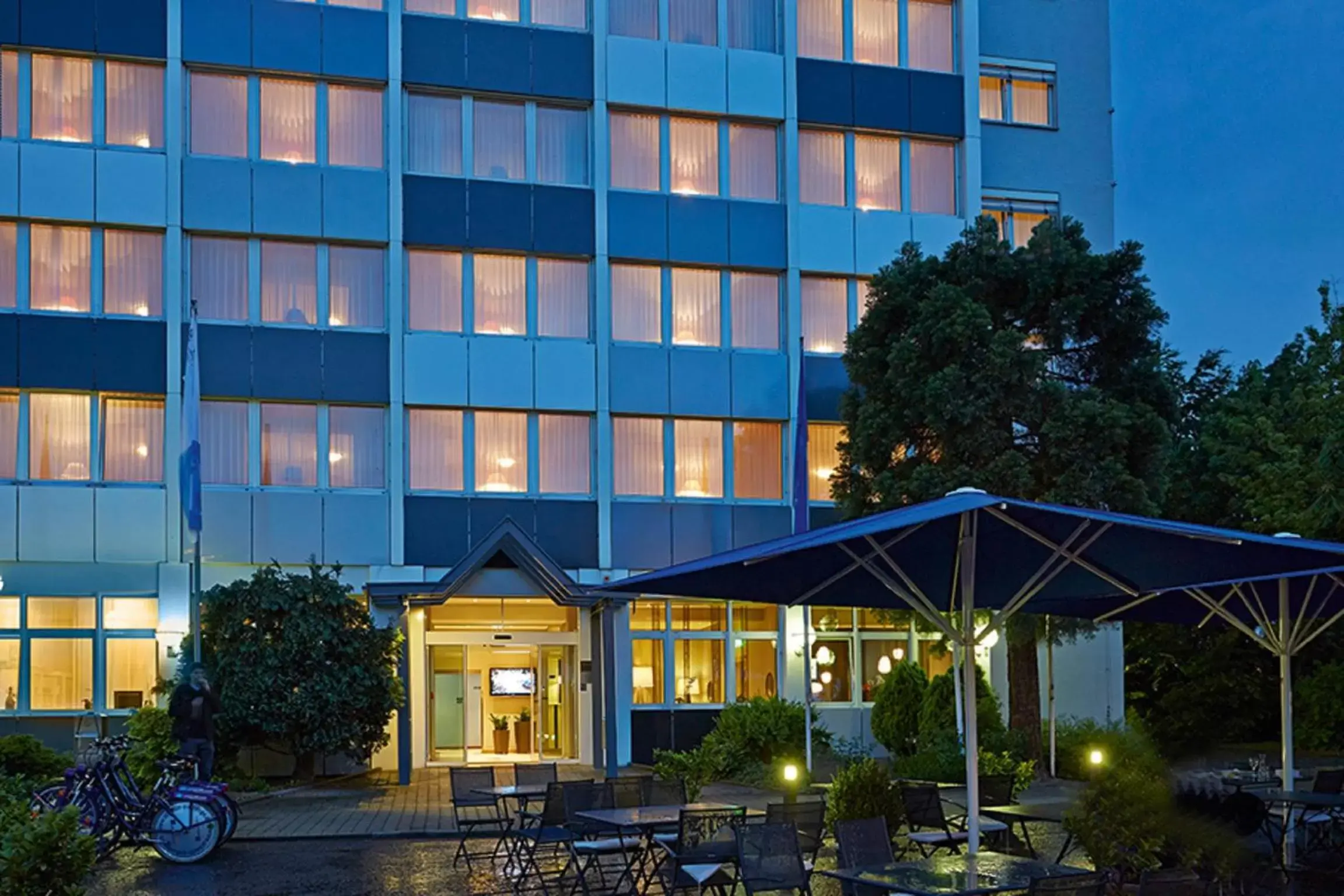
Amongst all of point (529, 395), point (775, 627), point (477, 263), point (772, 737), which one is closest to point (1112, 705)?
point (775, 627)

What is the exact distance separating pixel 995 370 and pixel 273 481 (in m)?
12.0

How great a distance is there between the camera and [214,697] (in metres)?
19.4

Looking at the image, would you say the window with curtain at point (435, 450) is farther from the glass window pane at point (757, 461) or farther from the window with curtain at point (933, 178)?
the window with curtain at point (933, 178)

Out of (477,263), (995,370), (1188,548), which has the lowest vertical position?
(1188,548)

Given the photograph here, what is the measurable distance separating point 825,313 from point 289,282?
383 inches

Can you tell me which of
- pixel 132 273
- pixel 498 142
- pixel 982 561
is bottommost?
pixel 982 561

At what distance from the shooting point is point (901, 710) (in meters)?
25.8

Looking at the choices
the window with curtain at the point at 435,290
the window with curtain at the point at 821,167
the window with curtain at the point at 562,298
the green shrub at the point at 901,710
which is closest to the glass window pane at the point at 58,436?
the window with curtain at the point at 435,290

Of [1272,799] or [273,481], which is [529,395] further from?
[1272,799]

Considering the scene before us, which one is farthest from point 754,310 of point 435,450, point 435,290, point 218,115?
point 218,115

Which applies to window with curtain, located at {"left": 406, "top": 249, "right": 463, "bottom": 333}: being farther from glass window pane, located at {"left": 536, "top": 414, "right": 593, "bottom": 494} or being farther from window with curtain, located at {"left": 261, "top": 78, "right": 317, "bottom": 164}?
window with curtain, located at {"left": 261, "top": 78, "right": 317, "bottom": 164}

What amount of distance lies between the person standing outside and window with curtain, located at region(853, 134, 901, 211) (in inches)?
631

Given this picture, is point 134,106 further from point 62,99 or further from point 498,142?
point 498,142

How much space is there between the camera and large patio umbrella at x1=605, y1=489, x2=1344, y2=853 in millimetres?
9734
